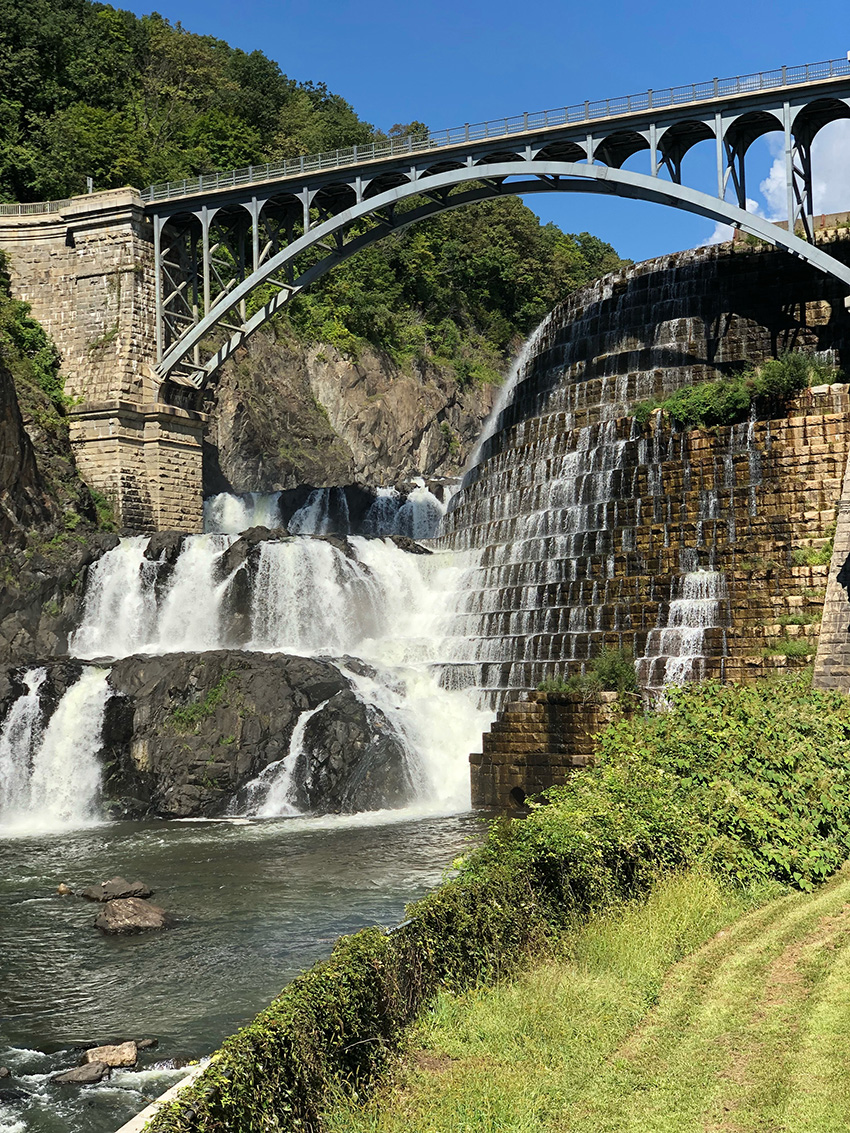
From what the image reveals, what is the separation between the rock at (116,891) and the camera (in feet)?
Result: 58.6

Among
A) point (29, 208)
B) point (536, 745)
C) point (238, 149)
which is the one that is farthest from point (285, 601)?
point (238, 149)

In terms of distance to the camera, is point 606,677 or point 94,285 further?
point 94,285

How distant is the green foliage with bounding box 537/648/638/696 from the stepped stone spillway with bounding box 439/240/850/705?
0.35 metres

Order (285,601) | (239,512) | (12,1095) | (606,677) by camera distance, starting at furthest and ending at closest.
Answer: (239,512) < (285,601) < (606,677) < (12,1095)

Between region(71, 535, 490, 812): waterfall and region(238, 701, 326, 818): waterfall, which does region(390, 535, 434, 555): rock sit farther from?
region(238, 701, 326, 818): waterfall

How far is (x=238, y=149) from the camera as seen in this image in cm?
6259

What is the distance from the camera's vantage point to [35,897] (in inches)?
726

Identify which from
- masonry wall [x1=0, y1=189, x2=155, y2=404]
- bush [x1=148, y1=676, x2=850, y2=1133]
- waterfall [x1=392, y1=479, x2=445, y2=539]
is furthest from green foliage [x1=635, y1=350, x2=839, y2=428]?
masonry wall [x1=0, y1=189, x2=155, y2=404]

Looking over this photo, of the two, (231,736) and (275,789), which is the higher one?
(231,736)

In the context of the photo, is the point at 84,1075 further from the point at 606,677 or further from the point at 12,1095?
the point at 606,677

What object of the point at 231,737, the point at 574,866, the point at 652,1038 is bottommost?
the point at 652,1038

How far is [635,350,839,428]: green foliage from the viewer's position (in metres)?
29.5

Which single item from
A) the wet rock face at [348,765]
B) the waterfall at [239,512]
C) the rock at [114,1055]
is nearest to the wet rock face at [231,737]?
the wet rock face at [348,765]

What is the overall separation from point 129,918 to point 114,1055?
5.29 metres
